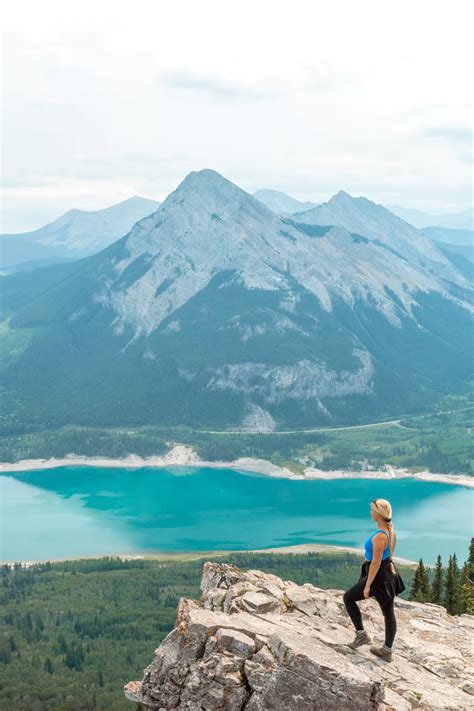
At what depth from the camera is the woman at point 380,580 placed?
15.3 m

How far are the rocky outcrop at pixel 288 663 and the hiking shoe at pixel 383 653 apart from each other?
0.11m

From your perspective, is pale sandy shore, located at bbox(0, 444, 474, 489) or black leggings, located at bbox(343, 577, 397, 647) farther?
pale sandy shore, located at bbox(0, 444, 474, 489)

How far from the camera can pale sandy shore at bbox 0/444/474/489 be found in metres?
172

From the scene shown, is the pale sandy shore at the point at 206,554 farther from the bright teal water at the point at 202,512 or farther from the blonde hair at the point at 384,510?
the blonde hair at the point at 384,510

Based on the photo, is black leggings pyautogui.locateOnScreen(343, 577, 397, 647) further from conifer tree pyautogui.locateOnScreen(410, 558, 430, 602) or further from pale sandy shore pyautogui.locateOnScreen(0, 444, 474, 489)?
pale sandy shore pyautogui.locateOnScreen(0, 444, 474, 489)

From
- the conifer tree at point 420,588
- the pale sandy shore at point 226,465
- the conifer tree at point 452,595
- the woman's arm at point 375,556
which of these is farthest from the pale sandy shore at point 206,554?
the woman's arm at point 375,556

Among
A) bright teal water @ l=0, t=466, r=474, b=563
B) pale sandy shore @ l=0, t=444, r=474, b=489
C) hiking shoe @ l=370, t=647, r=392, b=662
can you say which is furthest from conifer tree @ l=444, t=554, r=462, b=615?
pale sandy shore @ l=0, t=444, r=474, b=489

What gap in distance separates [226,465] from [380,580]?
6618 inches

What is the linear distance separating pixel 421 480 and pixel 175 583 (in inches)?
3492

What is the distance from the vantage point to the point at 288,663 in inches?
553

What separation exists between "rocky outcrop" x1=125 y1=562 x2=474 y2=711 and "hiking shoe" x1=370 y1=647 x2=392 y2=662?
0.37 feet

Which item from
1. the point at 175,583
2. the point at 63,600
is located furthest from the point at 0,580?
the point at 175,583

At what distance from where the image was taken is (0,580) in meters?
103

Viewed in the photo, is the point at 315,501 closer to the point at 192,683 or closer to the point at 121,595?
the point at 121,595
